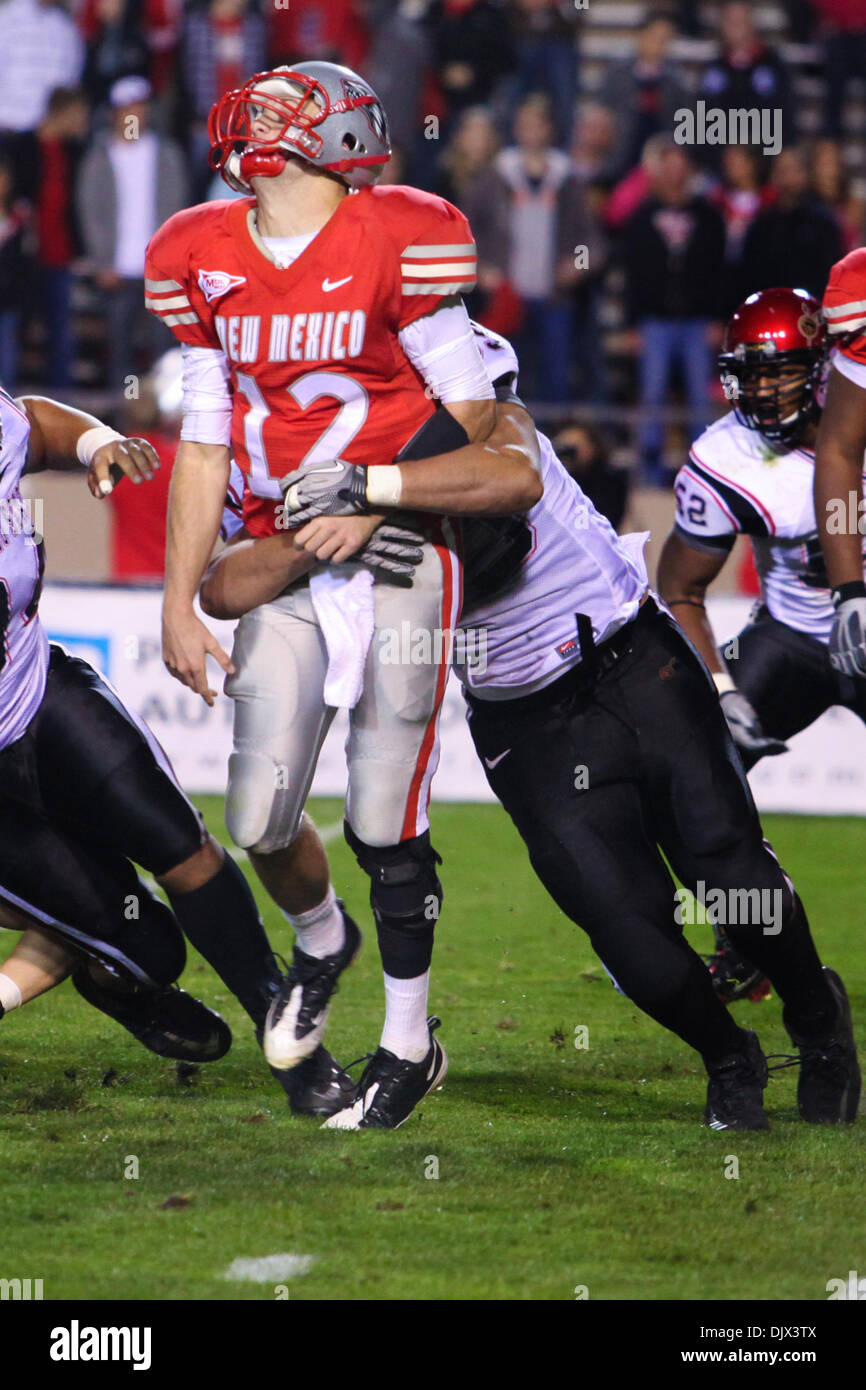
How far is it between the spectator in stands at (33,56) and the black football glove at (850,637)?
27.1 ft

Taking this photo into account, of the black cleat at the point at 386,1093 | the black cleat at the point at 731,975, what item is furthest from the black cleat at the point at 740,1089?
the black cleat at the point at 731,975

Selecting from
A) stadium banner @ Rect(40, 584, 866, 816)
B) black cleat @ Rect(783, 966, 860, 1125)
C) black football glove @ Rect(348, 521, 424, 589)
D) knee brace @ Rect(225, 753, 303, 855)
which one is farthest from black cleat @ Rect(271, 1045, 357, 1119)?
stadium banner @ Rect(40, 584, 866, 816)

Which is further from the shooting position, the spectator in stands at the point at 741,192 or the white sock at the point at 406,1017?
the spectator in stands at the point at 741,192

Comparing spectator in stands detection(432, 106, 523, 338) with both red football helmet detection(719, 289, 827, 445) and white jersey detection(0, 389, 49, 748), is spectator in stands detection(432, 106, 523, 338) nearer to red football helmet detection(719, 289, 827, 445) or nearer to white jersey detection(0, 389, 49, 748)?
red football helmet detection(719, 289, 827, 445)

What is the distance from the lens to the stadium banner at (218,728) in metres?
8.30

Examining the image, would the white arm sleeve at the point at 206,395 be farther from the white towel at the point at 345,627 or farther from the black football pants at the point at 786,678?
the black football pants at the point at 786,678

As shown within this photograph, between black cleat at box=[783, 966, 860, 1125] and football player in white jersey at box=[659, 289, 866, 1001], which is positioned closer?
black cleat at box=[783, 966, 860, 1125]

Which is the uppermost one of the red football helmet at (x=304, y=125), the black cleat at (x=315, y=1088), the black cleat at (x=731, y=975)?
the red football helmet at (x=304, y=125)

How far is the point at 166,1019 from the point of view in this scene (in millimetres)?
4176

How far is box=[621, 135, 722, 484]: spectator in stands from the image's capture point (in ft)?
33.7

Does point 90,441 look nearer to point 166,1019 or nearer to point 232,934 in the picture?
point 232,934

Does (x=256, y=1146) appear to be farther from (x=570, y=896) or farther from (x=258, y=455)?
(x=258, y=455)

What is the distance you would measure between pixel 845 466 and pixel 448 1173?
5.88 ft

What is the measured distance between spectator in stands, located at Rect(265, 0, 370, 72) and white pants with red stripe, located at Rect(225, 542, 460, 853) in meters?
8.38
